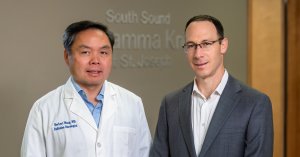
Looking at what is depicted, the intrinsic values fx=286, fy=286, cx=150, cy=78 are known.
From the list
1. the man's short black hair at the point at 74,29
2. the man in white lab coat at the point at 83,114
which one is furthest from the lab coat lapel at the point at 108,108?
the man's short black hair at the point at 74,29

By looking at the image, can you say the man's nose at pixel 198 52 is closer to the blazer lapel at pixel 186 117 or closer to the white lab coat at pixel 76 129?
the blazer lapel at pixel 186 117

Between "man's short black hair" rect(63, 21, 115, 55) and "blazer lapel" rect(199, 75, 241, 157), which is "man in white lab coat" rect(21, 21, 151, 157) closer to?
"man's short black hair" rect(63, 21, 115, 55)

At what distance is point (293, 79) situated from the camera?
366 cm

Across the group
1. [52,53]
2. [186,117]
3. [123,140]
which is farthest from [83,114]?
[52,53]

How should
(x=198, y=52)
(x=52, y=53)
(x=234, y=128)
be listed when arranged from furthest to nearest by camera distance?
(x=52, y=53) → (x=198, y=52) → (x=234, y=128)

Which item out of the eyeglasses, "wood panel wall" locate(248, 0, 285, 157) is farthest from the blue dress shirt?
"wood panel wall" locate(248, 0, 285, 157)

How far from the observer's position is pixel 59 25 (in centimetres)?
293

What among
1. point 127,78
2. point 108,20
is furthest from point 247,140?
point 108,20

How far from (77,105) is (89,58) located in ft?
1.03

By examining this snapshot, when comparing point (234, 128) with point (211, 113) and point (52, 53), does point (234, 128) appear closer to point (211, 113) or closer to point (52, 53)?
point (211, 113)

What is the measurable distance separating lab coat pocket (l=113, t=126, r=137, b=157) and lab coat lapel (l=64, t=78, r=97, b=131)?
6.4 inches

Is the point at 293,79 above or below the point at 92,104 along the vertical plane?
above

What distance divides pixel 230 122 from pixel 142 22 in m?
1.96

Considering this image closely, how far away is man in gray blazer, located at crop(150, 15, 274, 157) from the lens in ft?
4.88
